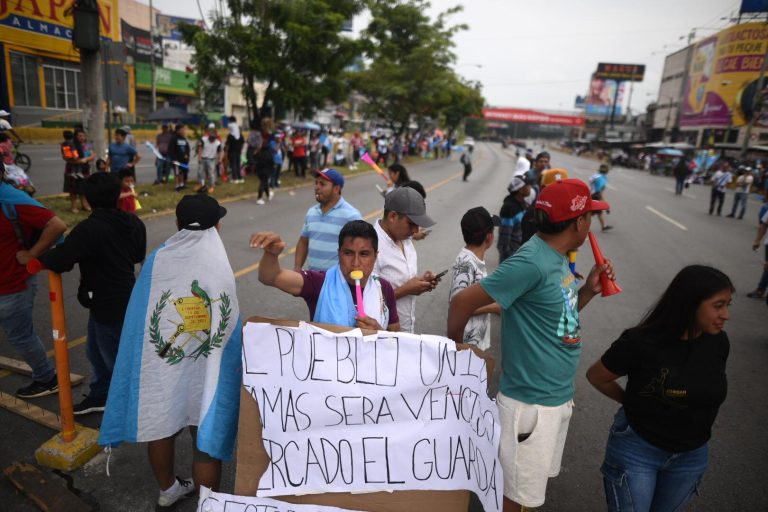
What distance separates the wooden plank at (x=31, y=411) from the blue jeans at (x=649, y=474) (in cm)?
364

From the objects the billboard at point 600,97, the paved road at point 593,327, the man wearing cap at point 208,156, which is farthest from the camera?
the billboard at point 600,97

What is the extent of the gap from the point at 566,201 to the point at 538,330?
62 centimetres

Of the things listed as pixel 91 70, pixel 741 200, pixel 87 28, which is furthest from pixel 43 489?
pixel 741 200

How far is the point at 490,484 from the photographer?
7.10 feet

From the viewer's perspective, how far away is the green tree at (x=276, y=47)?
16.3 m

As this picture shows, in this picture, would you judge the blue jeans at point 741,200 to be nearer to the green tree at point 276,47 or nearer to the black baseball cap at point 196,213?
the green tree at point 276,47

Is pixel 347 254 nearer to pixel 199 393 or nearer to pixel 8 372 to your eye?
pixel 199 393

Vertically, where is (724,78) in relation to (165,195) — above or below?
above

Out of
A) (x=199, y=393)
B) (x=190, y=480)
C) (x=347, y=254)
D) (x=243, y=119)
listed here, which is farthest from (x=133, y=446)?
(x=243, y=119)

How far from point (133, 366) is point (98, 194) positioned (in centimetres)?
126

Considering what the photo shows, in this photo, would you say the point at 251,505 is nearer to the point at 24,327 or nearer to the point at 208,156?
the point at 24,327

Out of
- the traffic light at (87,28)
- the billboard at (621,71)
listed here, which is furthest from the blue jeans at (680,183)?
the billboard at (621,71)

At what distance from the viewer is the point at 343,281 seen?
92.4 inches

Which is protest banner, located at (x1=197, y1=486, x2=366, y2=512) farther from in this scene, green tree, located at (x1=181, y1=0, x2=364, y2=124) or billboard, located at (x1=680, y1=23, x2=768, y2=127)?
billboard, located at (x1=680, y1=23, x2=768, y2=127)
